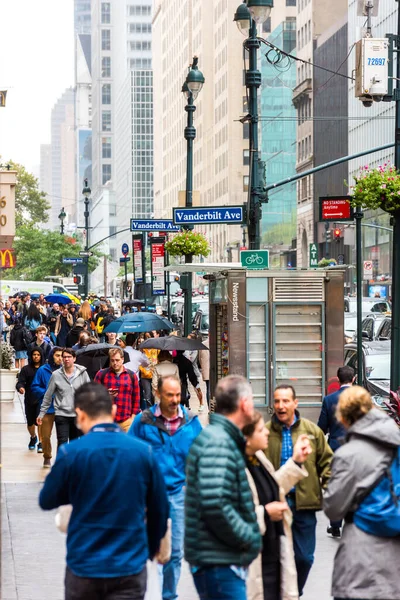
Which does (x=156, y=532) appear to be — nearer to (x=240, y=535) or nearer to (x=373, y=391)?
(x=240, y=535)

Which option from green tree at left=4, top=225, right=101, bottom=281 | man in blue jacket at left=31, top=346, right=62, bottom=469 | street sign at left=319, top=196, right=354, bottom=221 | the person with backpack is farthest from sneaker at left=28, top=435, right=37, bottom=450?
green tree at left=4, top=225, right=101, bottom=281

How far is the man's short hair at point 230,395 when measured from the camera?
6461mm

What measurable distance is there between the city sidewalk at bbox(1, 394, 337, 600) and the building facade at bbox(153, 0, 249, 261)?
11108 centimetres

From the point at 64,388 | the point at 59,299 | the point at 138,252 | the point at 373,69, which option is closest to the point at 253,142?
the point at 373,69

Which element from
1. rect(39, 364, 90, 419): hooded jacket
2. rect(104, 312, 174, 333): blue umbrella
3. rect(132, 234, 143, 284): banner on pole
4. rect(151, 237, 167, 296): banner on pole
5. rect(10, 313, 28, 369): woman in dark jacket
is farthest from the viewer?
rect(132, 234, 143, 284): banner on pole

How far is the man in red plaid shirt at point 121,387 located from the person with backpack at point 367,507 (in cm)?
751

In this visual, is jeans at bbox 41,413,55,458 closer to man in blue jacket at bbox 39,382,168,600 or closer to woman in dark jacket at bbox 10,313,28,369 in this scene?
man in blue jacket at bbox 39,382,168,600

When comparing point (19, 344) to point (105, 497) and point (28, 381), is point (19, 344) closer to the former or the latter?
point (28, 381)

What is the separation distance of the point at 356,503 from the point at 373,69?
1358 cm

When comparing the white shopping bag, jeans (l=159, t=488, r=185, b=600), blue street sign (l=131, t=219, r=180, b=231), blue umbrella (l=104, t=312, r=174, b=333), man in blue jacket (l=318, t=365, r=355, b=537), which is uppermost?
blue street sign (l=131, t=219, r=180, b=231)

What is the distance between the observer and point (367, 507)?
22.2ft

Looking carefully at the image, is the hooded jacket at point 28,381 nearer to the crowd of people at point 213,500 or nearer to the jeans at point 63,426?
the jeans at point 63,426

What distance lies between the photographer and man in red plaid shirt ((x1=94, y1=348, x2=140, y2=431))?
1427cm

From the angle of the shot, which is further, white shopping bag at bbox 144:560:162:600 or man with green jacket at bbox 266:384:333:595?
white shopping bag at bbox 144:560:162:600
